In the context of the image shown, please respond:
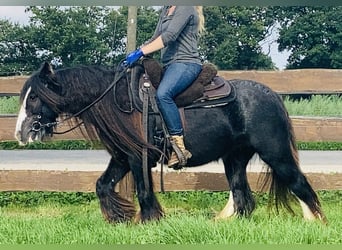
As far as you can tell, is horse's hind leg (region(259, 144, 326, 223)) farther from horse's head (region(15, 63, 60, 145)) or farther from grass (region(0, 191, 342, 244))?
horse's head (region(15, 63, 60, 145))

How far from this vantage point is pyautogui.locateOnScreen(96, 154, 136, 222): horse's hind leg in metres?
5.44

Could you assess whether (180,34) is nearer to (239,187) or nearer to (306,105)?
(239,187)

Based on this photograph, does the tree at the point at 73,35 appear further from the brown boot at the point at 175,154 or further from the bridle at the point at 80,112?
the brown boot at the point at 175,154

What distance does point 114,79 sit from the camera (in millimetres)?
5383

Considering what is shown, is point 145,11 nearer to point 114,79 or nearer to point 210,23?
point 210,23

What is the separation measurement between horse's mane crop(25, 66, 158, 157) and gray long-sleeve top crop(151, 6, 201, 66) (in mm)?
454

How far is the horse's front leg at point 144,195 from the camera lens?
530 centimetres

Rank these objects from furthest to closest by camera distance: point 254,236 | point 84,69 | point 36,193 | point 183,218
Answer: point 36,193 < point 84,69 < point 183,218 < point 254,236

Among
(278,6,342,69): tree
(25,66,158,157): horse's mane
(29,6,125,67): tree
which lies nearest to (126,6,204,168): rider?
(25,66,158,157): horse's mane

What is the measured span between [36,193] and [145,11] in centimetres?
209

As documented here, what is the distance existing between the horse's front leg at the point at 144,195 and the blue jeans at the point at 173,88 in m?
0.40

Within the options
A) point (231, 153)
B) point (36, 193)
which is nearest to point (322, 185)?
point (231, 153)

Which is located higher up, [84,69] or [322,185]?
[84,69]

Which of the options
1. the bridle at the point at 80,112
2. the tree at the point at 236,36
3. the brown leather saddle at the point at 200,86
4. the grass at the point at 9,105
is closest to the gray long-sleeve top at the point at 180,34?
the brown leather saddle at the point at 200,86
